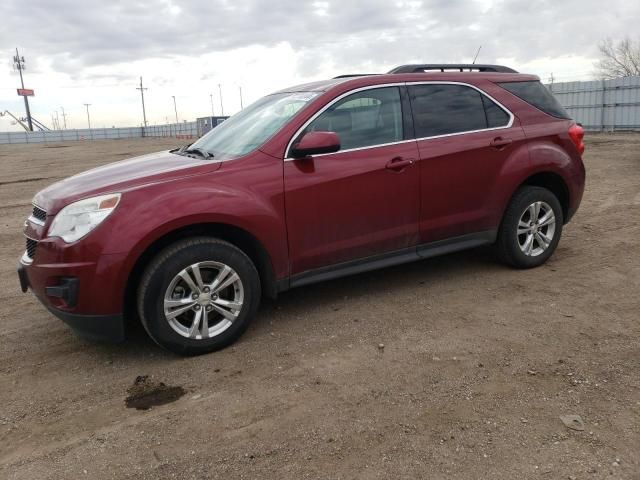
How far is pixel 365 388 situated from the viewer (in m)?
3.20

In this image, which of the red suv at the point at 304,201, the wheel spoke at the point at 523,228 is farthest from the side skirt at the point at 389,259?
the wheel spoke at the point at 523,228

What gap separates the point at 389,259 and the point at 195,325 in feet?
5.43

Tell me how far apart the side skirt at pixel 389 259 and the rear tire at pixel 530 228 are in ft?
0.54

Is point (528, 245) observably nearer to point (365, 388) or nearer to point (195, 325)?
point (365, 388)

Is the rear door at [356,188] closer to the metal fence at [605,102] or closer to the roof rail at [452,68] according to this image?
the roof rail at [452,68]

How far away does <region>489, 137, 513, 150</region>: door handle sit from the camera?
15.6 feet

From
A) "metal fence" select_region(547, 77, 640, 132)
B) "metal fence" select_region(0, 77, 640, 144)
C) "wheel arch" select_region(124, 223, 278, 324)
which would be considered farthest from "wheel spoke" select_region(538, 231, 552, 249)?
"metal fence" select_region(547, 77, 640, 132)

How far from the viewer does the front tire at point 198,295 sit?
11.5 ft

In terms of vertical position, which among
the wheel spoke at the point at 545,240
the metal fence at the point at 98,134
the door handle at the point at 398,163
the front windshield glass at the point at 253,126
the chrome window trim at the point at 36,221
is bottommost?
the wheel spoke at the point at 545,240

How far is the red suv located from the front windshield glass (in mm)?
19

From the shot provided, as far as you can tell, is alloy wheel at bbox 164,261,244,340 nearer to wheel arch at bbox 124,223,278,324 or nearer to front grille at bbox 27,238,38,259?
wheel arch at bbox 124,223,278,324

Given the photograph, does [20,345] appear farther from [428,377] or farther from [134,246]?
[428,377]

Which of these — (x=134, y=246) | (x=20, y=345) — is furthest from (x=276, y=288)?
(x=20, y=345)

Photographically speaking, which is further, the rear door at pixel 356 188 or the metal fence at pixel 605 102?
the metal fence at pixel 605 102
